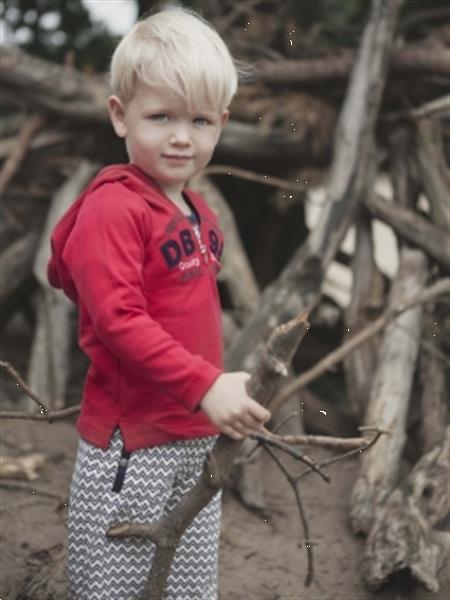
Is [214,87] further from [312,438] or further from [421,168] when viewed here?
[421,168]

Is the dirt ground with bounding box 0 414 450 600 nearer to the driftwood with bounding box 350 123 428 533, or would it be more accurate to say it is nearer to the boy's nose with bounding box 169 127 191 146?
the driftwood with bounding box 350 123 428 533

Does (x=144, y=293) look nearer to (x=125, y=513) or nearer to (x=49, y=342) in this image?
(x=125, y=513)

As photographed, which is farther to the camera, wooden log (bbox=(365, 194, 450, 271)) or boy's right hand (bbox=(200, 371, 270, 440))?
wooden log (bbox=(365, 194, 450, 271))

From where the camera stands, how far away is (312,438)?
2.06 m

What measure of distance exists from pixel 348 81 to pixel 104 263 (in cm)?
310

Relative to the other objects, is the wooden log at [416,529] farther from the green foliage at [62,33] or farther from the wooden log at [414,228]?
the green foliage at [62,33]

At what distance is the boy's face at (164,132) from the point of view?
216cm

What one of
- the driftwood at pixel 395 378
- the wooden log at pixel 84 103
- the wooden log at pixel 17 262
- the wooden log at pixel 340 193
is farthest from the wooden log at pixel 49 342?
the driftwood at pixel 395 378

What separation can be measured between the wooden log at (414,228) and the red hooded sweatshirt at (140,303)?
2.12 metres

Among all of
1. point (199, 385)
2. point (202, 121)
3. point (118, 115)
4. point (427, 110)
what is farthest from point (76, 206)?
point (427, 110)

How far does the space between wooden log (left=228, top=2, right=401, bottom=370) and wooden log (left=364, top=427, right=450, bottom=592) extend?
787 millimetres

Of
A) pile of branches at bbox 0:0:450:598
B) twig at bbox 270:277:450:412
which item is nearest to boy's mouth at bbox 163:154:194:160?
pile of branches at bbox 0:0:450:598

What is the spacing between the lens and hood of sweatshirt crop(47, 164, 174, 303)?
218 cm

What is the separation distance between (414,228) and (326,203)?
1.32 ft
